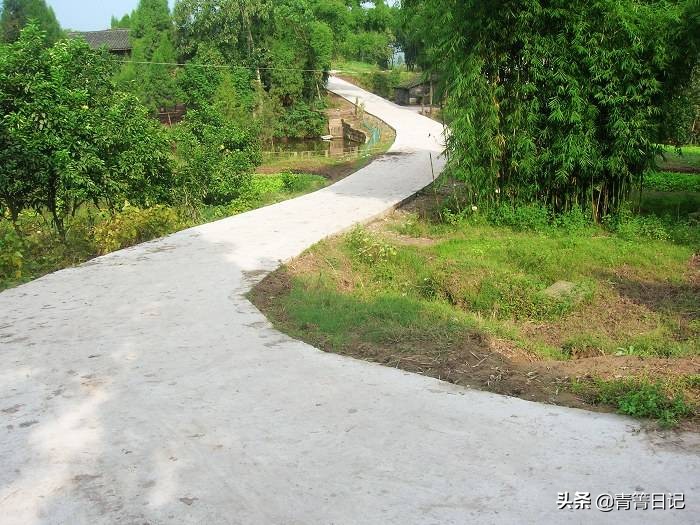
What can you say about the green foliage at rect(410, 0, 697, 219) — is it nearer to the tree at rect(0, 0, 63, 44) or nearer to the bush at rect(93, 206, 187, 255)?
the bush at rect(93, 206, 187, 255)

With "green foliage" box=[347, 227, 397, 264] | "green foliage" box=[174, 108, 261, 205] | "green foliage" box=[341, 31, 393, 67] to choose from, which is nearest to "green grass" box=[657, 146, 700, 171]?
"green foliage" box=[347, 227, 397, 264]

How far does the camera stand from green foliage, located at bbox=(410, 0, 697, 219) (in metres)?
8.59

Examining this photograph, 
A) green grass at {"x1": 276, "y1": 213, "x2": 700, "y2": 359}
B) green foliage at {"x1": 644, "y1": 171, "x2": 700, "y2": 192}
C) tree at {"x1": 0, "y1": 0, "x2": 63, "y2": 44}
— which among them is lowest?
green grass at {"x1": 276, "y1": 213, "x2": 700, "y2": 359}

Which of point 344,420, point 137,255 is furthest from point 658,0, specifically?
point 344,420

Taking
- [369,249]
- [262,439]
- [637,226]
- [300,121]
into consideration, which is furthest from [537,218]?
[300,121]

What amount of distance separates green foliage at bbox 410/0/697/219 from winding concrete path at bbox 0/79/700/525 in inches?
203

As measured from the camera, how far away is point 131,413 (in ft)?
11.9

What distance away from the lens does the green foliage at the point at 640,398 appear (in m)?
3.36

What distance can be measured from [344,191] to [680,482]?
10.3 m

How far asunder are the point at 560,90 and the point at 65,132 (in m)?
6.61

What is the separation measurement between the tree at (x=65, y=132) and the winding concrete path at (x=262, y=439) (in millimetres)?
3989

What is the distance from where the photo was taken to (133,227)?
344 inches
